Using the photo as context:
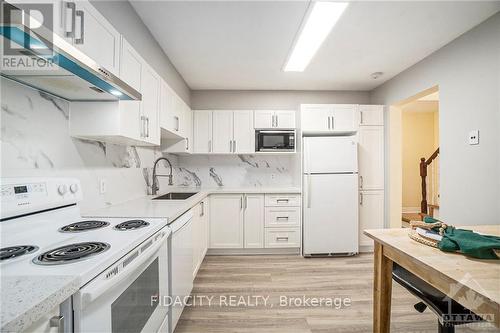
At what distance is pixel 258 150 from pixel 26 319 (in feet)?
10.4

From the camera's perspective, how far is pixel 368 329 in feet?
6.00

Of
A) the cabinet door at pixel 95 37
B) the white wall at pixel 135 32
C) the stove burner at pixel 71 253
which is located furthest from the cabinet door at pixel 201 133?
the stove burner at pixel 71 253

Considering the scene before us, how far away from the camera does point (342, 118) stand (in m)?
3.50

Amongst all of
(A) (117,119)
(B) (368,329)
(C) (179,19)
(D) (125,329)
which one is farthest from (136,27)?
(B) (368,329)

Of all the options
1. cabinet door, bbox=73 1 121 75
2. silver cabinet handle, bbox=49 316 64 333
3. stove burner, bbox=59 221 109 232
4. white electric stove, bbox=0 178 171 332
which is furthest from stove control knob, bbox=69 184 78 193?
silver cabinet handle, bbox=49 316 64 333

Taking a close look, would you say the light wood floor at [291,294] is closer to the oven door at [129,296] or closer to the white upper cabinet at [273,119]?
the oven door at [129,296]

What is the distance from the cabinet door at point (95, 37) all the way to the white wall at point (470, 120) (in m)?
2.97

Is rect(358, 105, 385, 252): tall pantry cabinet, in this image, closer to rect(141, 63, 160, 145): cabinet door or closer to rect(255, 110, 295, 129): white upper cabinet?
rect(255, 110, 295, 129): white upper cabinet

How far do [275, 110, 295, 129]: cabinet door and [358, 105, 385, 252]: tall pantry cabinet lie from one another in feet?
3.35

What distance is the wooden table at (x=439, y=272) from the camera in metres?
0.79

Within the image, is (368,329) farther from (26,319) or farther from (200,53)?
(200,53)

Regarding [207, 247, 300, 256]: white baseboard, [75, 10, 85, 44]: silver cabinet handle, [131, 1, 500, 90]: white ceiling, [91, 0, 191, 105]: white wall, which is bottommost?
[207, 247, 300, 256]: white baseboard

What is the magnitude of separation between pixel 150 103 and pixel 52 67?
986 mm

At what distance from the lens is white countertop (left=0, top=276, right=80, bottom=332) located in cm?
52
